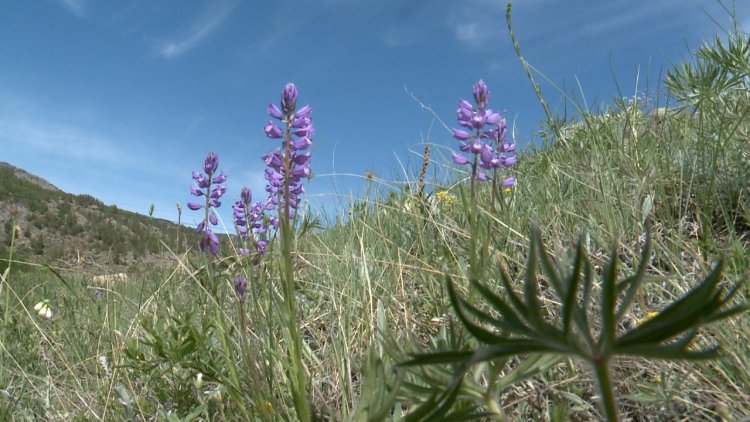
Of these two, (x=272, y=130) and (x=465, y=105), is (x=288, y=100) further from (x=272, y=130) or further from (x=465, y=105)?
(x=465, y=105)

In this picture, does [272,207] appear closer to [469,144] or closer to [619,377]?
[469,144]

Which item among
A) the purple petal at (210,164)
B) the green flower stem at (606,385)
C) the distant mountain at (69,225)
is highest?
the distant mountain at (69,225)

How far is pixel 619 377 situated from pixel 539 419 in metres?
0.25

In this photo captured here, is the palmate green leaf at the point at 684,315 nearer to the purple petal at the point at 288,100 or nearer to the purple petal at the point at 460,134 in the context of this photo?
the purple petal at the point at 288,100

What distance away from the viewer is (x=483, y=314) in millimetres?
525

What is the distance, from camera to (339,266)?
2.48m

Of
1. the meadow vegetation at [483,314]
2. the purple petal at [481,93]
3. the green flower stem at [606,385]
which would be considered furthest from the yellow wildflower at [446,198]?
the green flower stem at [606,385]

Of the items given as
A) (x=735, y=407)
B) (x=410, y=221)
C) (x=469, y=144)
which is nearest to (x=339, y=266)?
(x=410, y=221)

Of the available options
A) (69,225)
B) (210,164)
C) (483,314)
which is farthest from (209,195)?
(69,225)

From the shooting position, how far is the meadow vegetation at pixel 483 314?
0.52m

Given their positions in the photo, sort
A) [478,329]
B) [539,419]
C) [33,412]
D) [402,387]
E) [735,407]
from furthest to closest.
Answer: [33,412]
[539,419]
[735,407]
[402,387]
[478,329]

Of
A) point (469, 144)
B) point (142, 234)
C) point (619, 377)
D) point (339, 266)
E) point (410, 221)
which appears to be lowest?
point (619, 377)

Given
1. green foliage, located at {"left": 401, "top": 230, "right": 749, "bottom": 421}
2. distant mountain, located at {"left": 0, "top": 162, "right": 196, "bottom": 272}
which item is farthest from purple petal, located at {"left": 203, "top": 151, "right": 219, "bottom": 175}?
distant mountain, located at {"left": 0, "top": 162, "right": 196, "bottom": 272}

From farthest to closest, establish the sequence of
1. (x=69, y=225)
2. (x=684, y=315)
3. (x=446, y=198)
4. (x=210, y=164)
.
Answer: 1. (x=69, y=225)
2. (x=446, y=198)
3. (x=210, y=164)
4. (x=684, y=315)
